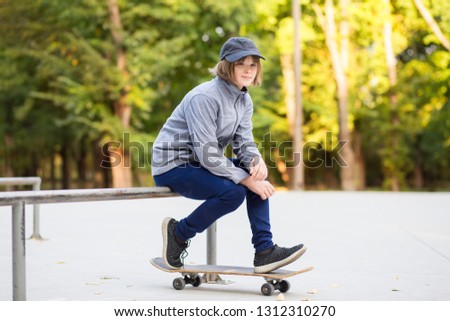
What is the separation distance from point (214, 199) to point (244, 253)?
2.87 metres

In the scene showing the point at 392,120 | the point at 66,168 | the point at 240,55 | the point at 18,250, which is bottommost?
the point at 66,168

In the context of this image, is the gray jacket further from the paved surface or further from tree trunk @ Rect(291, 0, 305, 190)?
tree trunk @ Rect(291, 0, 305, 190)

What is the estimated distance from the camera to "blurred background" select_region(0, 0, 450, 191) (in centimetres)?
3219

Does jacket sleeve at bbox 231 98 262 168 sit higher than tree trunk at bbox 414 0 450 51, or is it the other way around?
tree trunk at bbox 414 0 450 51

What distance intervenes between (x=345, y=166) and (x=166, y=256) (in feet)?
94.6

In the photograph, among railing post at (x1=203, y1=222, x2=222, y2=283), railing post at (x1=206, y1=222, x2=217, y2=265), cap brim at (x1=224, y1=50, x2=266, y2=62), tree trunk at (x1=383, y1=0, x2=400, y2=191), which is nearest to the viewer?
cap brim at (x1=224, y1=50, x2=266, y2=62)

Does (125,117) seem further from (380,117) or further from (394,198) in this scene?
(394,198)

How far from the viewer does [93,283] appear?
6.66 metres

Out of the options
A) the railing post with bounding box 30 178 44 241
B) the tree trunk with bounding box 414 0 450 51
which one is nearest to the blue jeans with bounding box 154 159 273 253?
the railing post with bounding box 30 178 44 241

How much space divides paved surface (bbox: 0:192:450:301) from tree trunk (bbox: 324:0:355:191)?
702 inches

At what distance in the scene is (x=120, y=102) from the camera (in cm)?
3303

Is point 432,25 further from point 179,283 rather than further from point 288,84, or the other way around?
point 179,283

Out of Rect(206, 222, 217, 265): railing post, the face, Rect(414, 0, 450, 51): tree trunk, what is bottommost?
Rect(206, 222, 217, 265): railing post

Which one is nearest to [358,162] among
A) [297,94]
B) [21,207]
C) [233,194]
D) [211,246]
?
[297,94]
